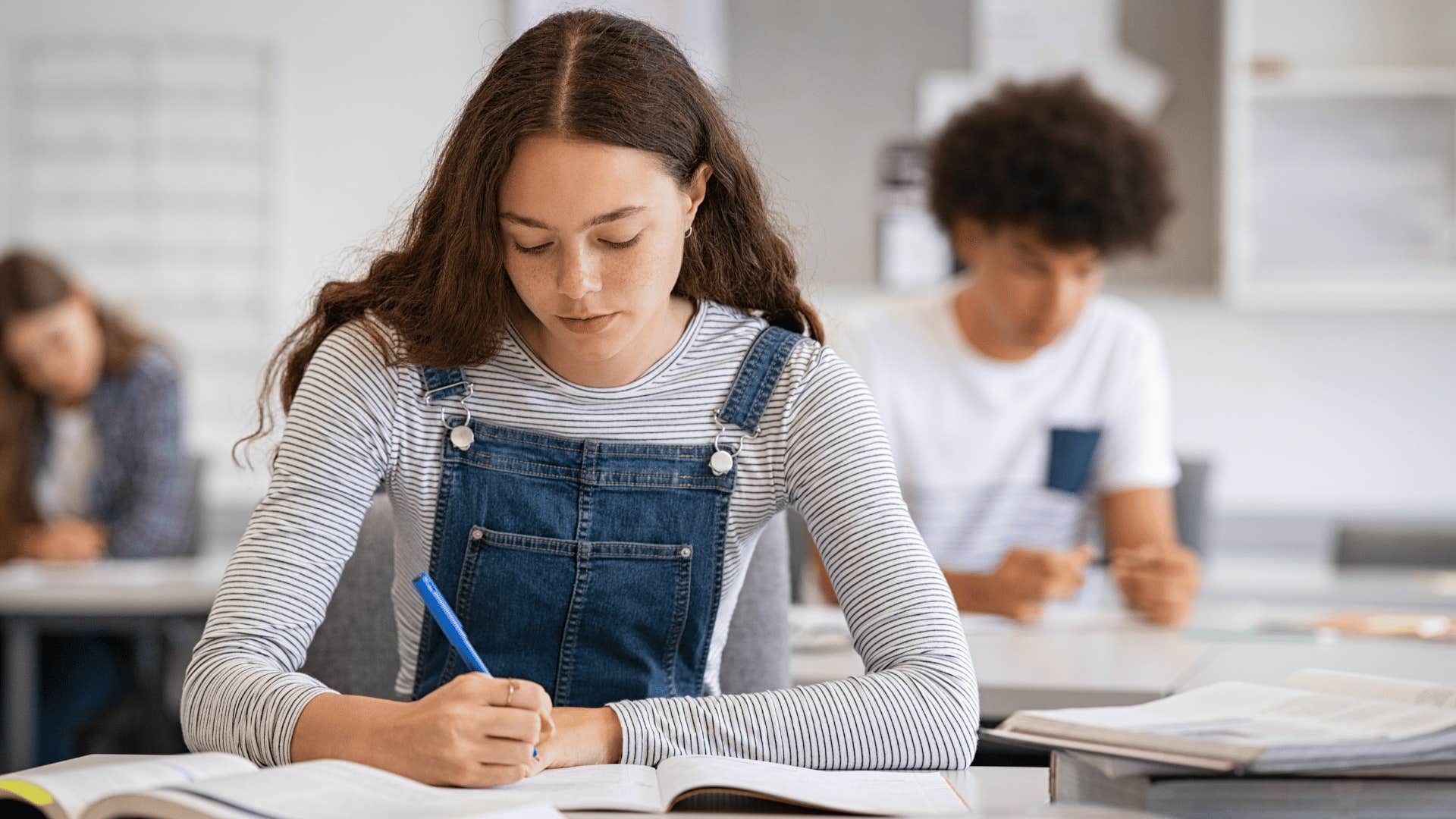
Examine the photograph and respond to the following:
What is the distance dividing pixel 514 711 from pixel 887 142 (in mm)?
2865

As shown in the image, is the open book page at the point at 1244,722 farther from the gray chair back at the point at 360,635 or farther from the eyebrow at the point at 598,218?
the gray chair back at the point at 360,635

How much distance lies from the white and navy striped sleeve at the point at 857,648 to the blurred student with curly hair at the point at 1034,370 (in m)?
0.90

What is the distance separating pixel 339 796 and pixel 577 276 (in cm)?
45

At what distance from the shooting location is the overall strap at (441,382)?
1.25 m

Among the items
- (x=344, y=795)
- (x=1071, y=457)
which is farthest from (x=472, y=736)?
(x=1071, y=457)

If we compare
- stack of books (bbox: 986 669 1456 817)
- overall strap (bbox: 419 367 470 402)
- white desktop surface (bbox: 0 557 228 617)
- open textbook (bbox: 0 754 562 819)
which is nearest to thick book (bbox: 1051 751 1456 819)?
stack of books (bbox: 986 669 1456 817)

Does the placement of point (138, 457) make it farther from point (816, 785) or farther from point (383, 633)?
point (816, 785)

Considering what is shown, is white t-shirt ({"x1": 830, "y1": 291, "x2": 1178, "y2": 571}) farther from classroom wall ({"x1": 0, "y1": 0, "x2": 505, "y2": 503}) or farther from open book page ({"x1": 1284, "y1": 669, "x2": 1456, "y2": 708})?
classroom wall ({"x1": 0, "y1": 0, "x2": 505, "y2": 503})

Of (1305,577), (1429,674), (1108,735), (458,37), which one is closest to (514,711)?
(1108,735)

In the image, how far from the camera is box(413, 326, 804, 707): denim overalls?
48.6 inches

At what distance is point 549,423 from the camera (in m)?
1.26

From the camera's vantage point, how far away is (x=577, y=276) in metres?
1.13

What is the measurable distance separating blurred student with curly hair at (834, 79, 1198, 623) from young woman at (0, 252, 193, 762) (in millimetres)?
1655

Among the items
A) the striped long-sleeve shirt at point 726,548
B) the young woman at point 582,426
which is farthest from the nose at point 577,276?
the striped long-sleeve shirt at point 726,548
